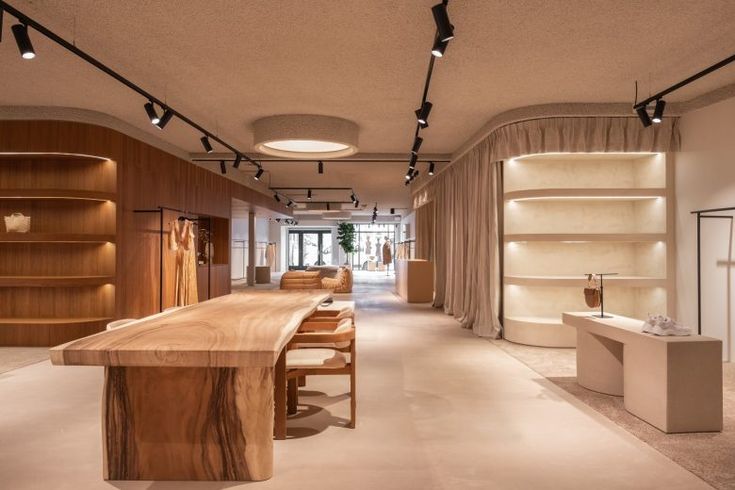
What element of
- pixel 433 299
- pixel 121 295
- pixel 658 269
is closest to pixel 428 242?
pixel 433 299

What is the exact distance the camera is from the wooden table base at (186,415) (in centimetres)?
260

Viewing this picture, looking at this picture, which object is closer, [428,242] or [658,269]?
[658,269]

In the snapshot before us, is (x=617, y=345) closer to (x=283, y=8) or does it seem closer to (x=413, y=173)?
(x=283, y=8)

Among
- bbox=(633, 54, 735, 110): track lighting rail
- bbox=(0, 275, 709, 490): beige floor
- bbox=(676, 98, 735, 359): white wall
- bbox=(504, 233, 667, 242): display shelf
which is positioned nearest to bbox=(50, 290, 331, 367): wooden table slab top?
bbox=(0, 275, 709, 490): beige floor

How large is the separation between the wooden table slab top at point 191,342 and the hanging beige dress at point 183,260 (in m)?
5.09

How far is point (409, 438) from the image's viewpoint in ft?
10.9

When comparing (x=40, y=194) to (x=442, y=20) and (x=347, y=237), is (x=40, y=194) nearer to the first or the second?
(x=442, y=20)

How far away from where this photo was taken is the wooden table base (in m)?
2.60

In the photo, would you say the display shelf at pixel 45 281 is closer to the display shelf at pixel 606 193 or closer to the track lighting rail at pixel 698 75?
the display shelf at pixel 606 193

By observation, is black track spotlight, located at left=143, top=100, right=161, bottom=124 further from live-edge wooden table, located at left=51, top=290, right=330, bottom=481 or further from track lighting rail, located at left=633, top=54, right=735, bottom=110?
track lighting rail, located at left=633, top=54, right=735, bottom=110

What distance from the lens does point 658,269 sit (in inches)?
252

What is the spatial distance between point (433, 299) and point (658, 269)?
18.3 feet

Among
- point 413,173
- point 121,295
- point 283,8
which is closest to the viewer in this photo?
point 283,8

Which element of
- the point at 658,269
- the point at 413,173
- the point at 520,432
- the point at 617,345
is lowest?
the point at 520,432
